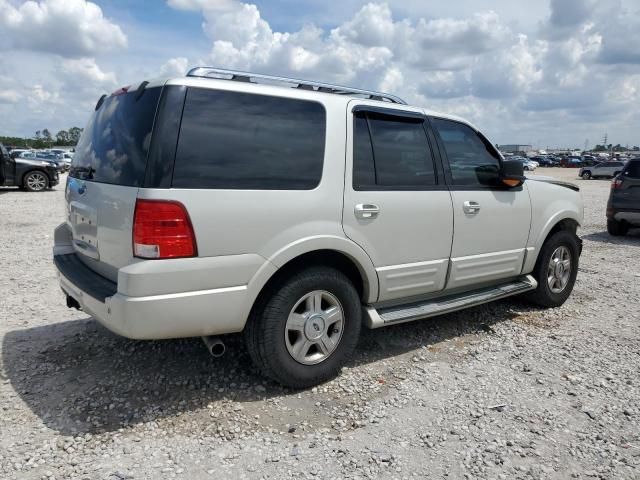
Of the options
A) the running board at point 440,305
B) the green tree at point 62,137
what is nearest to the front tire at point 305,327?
the running board at point 440,305

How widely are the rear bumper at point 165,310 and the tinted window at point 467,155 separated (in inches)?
86.8

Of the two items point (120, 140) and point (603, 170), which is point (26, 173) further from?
point (603, 170)

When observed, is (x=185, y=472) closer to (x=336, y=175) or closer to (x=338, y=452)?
(x=338, y=452)

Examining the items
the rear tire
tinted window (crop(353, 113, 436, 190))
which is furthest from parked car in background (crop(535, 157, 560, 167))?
tinted window (crop(353, 113, 436, 190))

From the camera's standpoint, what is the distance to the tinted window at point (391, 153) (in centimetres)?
361

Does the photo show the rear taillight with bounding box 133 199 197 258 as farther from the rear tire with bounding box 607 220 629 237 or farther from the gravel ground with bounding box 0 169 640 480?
the rear tire with bounding box 607 220 629 237

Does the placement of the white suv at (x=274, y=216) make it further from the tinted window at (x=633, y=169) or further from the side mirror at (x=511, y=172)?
the tinted window at (x=633, y=169)

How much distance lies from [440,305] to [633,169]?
8249 mm

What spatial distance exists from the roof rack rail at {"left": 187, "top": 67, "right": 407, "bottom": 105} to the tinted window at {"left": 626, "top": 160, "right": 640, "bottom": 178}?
8.00m

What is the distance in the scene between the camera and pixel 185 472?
2586mm

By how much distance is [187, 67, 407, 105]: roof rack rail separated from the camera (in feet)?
10.7

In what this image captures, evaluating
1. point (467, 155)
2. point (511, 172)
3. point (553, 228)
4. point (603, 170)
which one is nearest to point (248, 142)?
point (467, 155)

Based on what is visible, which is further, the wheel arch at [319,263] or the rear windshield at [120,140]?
the wheel arch at [319,263]

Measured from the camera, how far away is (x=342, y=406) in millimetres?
3285
